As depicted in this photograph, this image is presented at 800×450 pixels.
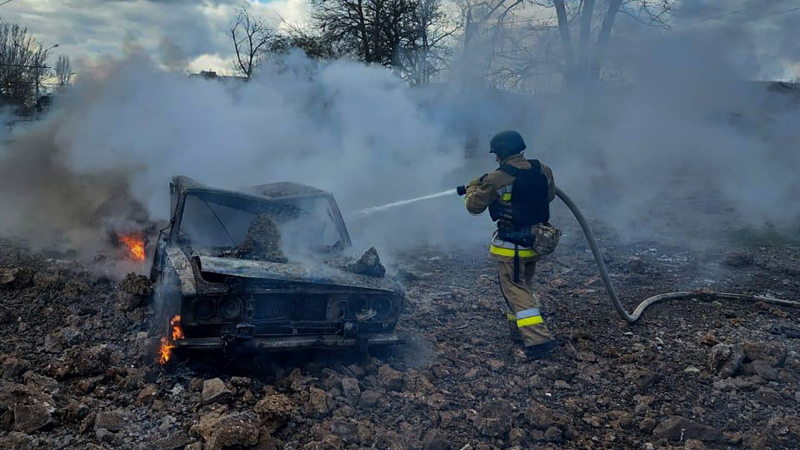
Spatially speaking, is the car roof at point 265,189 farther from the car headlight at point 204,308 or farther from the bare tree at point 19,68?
the bare tree at point 19,68

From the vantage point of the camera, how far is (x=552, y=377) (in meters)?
4.80

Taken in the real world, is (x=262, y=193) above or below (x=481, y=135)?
below

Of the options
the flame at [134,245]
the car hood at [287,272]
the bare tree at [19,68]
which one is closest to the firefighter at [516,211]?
the car hood at [287,272]

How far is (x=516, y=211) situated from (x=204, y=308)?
2.96m

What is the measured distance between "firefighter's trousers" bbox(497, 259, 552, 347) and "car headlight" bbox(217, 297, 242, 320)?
102 inches

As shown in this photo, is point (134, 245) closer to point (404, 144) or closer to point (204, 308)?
point (204, 308)

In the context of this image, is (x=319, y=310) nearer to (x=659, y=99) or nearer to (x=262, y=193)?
(x=262, y=193)

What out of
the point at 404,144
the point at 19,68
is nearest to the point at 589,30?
the point at 404,144

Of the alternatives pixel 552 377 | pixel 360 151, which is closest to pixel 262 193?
pixel 552 377

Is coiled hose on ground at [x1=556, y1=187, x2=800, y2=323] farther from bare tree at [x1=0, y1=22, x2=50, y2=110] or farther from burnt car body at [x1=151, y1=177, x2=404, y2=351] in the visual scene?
bare tree at [x1=0, y1=22, x2=50, y2=110]

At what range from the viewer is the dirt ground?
11.9 feet

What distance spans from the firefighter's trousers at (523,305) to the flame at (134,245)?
3.95 m

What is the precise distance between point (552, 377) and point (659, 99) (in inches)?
415

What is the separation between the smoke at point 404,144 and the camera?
8.48 meters
